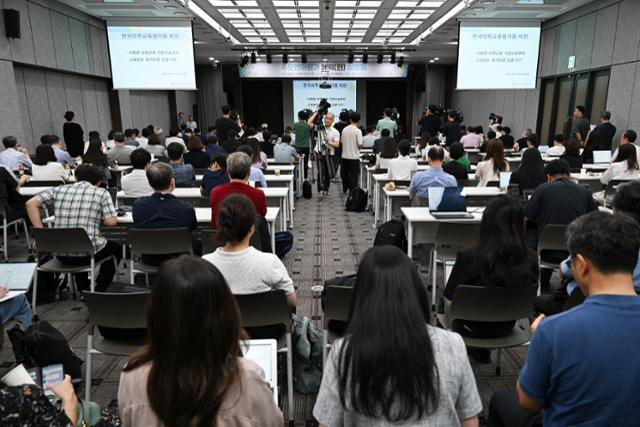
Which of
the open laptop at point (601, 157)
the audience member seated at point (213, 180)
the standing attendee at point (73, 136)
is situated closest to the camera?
the audience member seated at point (213, 180)

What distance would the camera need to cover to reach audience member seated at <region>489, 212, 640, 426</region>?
123 centimetres

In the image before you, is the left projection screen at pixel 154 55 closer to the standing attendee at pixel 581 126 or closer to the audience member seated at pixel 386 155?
the audience member seated at pixel 386 155

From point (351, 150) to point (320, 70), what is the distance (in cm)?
1067

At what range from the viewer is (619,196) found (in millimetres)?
2354

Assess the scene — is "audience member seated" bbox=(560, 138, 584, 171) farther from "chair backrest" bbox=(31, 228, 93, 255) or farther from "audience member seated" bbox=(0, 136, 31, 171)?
"audience member seated" bbox=(0, 136, 31, 171)

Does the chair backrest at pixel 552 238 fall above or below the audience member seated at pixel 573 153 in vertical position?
below

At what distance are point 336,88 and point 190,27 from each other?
9885mm

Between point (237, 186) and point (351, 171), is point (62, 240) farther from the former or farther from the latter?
point (351, 171)

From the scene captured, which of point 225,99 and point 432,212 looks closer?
point 432,212

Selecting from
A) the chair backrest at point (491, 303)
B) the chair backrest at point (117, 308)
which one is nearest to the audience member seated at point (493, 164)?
the chair backrest at point (491, 303)

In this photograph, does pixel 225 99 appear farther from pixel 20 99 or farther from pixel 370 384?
pixel 370 384

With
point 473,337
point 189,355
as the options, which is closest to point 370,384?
point 189,355

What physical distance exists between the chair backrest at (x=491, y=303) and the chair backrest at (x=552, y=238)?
125 cm

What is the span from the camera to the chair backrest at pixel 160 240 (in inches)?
128
